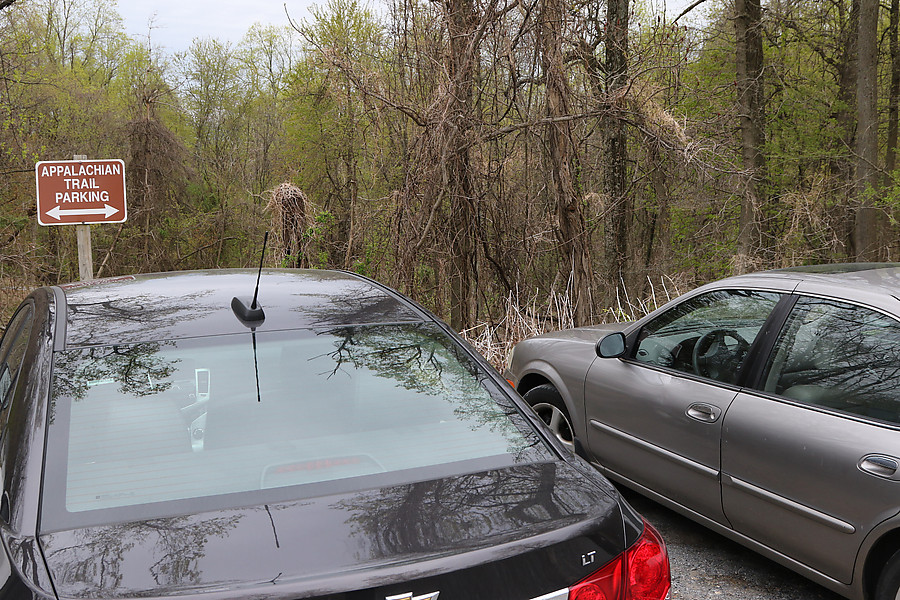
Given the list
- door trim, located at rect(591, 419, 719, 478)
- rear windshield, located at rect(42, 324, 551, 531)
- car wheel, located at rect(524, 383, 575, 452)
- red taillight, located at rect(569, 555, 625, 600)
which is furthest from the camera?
car wheel, located at rect(524, 383, 575, 452)

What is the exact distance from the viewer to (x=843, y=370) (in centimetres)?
321

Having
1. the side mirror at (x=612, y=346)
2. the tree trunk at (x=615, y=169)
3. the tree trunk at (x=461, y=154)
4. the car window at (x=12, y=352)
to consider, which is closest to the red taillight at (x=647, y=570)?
the car window at (x=12, y=352)

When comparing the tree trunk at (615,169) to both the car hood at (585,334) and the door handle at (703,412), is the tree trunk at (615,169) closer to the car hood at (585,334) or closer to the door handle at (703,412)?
the car hood at (585,334)

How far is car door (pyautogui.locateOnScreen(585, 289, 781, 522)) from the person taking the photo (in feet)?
12.2

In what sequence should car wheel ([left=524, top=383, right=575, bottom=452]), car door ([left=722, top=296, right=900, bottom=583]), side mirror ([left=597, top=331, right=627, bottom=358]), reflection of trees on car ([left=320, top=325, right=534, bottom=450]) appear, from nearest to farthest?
reflection of trees on car ([left=320, top=325, right=534, bottom=450])
car door ([left=722, top=296, right=900, bottom=583])
side mirror ([left=597, top=331, right=627, bottom=358])
car wheel ([left=524, top=383, right=575, bottom=452])

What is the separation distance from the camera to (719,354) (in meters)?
3.94

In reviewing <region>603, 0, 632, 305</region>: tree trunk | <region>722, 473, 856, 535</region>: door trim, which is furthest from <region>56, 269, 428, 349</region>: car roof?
<region>603, 0, 632, 305</region>: tree trunk

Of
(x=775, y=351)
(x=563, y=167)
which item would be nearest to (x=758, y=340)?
(x=775, y=351)

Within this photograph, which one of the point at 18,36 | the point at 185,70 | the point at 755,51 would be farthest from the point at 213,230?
the point at 755,51

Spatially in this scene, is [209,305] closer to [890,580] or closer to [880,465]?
[880,465]

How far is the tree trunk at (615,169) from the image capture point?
10789 millimetres

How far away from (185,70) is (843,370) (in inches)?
1284

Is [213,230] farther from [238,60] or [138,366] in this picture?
[138,366]

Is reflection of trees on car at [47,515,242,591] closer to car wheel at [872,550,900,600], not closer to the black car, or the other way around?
the black car
